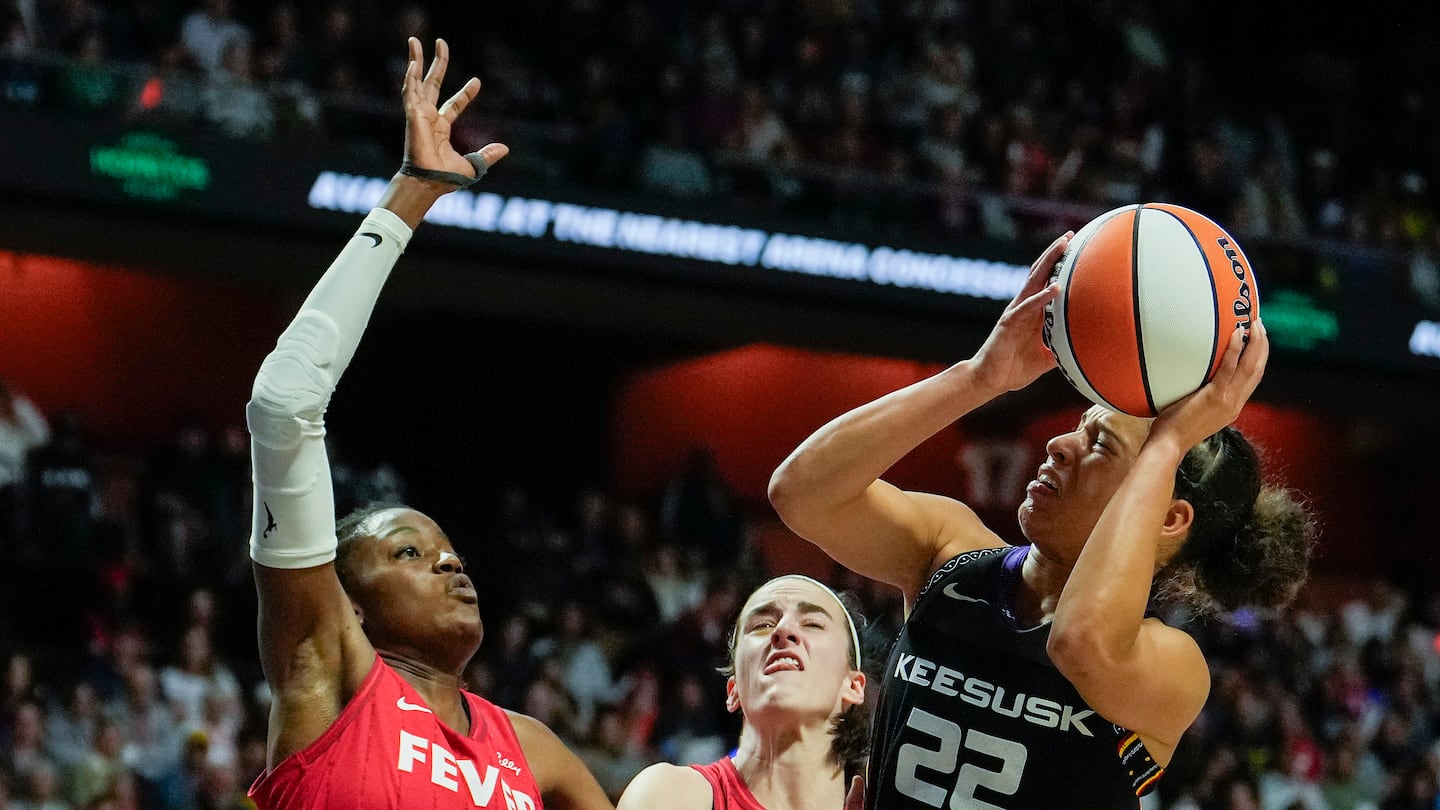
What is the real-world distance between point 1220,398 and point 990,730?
662mm

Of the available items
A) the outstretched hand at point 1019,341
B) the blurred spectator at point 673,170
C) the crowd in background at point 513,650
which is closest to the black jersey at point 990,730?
the outstretched hand at point 1019,341

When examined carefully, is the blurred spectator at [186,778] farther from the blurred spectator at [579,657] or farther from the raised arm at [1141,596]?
the raised arm at [1141,596]

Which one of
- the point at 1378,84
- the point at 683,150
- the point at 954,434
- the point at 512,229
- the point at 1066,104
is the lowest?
the point at 954,434

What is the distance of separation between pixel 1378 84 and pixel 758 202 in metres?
7.52

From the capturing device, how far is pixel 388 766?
291 cm

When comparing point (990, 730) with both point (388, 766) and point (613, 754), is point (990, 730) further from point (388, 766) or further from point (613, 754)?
point (613, 754)

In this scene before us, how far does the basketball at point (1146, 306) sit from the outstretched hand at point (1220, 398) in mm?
23

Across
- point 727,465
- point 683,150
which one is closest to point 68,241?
point 683,150

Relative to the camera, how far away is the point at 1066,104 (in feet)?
45.3

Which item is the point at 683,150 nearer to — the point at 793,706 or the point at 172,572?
the point at 172,572

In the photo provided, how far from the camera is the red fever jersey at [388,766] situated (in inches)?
112

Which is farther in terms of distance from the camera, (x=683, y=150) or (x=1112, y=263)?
(x=683, y=150)

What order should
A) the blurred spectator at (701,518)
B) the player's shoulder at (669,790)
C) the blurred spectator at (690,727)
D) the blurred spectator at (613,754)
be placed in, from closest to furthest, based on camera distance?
the player's shoulder at (669,790), the blurred spectator at (613,754), the blurred spectator at (690,727), the blurred spectator at (701,518)

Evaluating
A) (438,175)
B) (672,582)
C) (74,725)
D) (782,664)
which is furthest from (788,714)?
(672,582)
